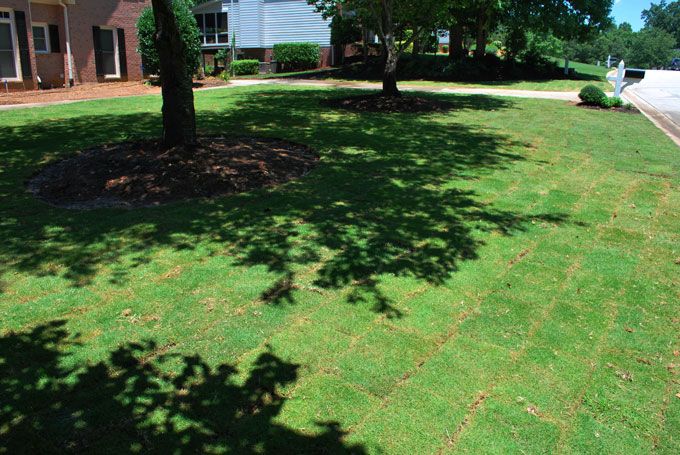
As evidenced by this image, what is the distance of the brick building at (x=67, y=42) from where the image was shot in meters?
20.0

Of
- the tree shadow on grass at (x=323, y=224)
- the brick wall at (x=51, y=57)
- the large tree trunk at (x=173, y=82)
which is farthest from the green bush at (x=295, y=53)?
the large tree trunk at (x=173, y=82)

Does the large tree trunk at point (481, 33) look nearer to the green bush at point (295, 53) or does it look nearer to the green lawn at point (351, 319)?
the green bush at point (295, 53)

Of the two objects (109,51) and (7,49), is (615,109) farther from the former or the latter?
(7,49)

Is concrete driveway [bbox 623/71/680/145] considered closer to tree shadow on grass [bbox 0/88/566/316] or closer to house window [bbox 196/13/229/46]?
tree shadow on grass [bbox 0/88/566/316]

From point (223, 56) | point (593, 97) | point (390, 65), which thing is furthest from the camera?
point (223, 56)

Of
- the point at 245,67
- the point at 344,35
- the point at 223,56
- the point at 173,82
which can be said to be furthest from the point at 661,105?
the point at 223,56

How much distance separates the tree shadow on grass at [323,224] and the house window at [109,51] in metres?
15.2

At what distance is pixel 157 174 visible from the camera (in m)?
7.38

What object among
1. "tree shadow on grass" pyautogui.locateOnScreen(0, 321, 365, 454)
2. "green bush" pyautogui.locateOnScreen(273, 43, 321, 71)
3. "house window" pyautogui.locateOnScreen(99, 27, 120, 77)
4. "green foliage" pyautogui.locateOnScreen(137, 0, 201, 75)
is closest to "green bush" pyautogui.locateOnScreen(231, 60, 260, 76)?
"green bush" pyautogui.locateOnScreen(273, 43, 321, 71)

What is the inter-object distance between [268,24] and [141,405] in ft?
113

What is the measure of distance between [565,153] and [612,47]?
96581mm

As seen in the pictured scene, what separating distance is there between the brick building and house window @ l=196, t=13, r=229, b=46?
1228cm

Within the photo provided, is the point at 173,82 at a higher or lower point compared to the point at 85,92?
higher

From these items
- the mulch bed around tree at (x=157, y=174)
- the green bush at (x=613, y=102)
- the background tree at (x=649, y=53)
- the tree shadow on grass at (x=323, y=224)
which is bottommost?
the tree shadow on grass at (x=323, y=224)
